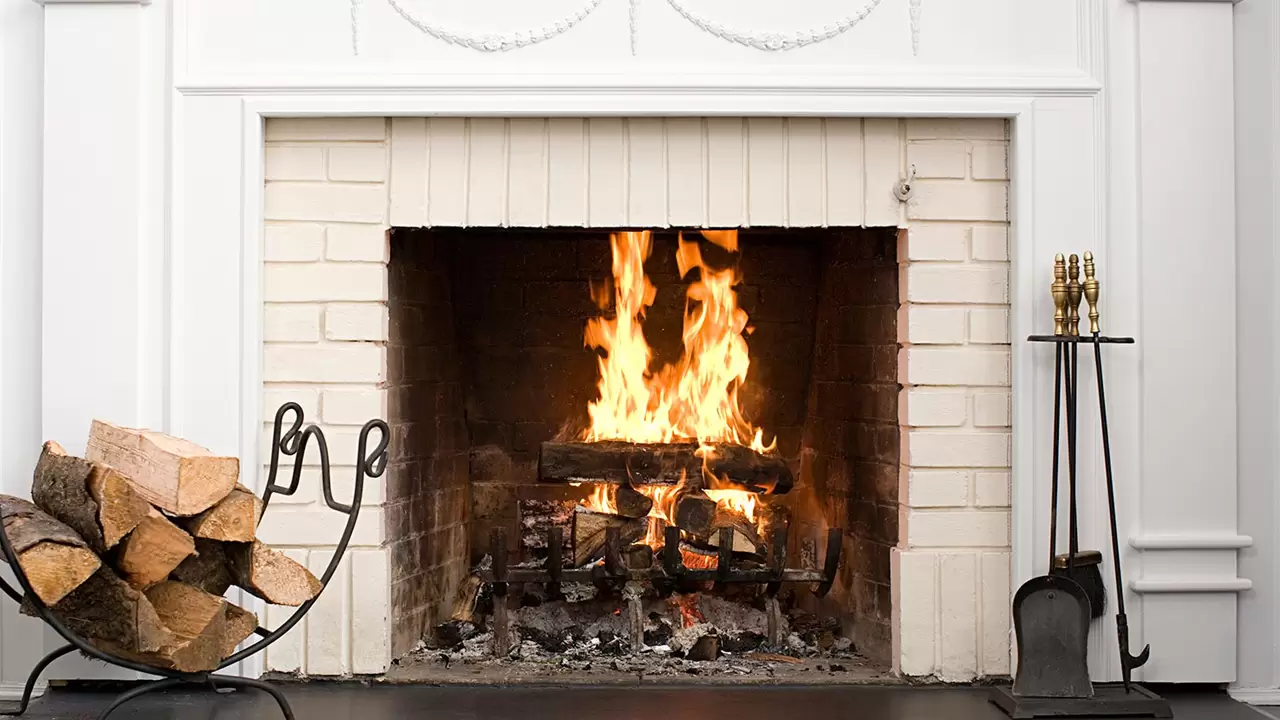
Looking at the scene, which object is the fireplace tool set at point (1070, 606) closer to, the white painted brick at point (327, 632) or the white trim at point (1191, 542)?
the white trim at point (1191, 542)

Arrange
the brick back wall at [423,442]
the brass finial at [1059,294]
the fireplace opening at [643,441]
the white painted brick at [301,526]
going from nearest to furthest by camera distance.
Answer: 1. the brass finial at [1059,294]
2. the white painted brick at [301,526]
3. the brick back wall at [423,442]
4. the fireplace opening at [643,441]

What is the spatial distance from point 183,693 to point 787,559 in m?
1.79

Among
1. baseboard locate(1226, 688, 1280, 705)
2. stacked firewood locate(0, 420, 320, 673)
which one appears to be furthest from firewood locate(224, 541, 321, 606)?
baseboard locate(1226, 688, 1280, 705)

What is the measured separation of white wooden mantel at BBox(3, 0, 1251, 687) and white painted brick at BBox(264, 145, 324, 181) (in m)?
0.04

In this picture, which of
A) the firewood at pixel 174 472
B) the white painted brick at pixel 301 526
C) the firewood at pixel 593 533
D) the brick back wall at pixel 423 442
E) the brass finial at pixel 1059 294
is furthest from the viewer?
the firewood at pixel 593 533

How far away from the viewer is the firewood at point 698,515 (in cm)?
336

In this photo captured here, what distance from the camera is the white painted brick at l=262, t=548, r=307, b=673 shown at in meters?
2.89

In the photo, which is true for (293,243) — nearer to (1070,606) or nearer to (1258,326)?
(1070,606)

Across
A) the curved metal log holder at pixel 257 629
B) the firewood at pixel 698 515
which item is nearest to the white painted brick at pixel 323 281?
the curved metal log holder at pixel 257 629

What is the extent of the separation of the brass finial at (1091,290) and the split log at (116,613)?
2.11m

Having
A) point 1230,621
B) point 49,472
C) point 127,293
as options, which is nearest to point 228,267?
point 127,293

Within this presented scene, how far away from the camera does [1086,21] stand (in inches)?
114

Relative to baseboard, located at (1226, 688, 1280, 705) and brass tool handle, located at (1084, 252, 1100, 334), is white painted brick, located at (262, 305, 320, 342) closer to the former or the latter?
brass tool handle, located at (1084, 252, 1100, 334)

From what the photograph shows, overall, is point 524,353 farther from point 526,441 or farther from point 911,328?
point 911,328
